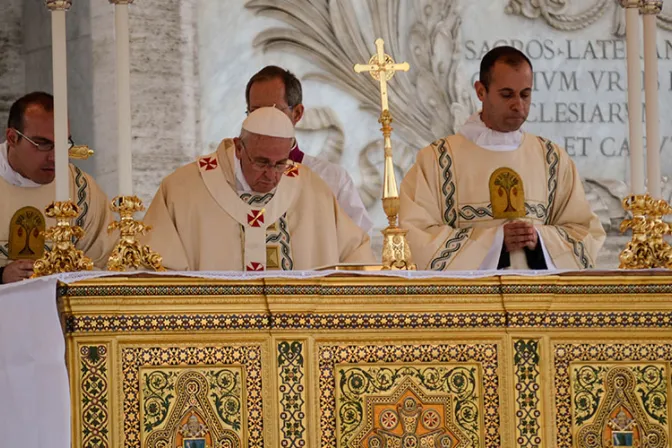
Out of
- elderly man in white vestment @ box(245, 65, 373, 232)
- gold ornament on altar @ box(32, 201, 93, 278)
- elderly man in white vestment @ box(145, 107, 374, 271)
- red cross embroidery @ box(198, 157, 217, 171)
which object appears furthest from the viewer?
elderly man in white vestment @ box(245, 65, 373, 232)

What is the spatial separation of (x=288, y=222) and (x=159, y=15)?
122 inches

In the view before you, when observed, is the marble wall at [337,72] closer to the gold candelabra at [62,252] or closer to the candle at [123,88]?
the candle at [123,88]

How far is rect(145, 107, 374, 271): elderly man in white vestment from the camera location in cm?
645

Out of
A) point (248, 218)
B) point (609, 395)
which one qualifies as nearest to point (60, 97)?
point (248, 218)

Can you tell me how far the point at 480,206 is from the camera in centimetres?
701

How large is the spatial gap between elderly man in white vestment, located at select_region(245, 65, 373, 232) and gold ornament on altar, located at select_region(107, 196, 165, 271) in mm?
2192

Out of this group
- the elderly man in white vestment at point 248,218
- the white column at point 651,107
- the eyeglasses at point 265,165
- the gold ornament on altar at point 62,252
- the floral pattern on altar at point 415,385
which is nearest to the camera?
the floral pattern on altar at point 415,385

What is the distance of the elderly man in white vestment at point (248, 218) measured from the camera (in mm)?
6453

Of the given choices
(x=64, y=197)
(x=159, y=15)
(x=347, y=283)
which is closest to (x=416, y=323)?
(x=347, y=283)

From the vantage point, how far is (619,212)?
32.1 ft

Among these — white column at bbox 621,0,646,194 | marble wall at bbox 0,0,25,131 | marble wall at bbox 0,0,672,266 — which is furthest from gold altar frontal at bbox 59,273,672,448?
marble wall at bbox 0,0,25,131

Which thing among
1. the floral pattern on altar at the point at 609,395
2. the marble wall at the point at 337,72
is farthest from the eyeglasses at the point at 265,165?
the marble wall at the point at 337,72

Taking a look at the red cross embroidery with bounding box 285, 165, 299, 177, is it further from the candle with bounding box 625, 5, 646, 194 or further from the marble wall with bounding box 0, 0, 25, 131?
the marble wall with bounding box 0, 0, 25, 131

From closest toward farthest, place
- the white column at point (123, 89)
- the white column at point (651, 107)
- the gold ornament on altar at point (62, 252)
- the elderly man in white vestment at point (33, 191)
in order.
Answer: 1. the gold ornament on altar at point (62, 252)
2. the white column at point (123, 89)
3. the white column at point (651, 107)
4. the elderly man in white vestment at point (33, 191)
